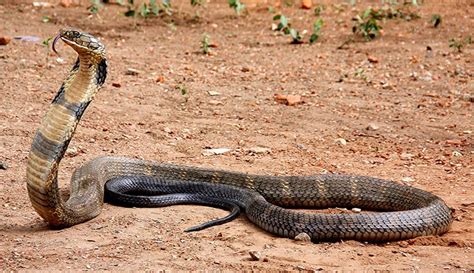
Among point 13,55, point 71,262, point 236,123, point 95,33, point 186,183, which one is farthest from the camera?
point 95,33

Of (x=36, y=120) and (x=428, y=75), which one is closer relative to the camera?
(x=36, y=120)

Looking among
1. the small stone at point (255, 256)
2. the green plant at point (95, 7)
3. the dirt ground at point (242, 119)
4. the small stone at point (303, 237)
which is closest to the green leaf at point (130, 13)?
the dirt ground at point (242, 119)

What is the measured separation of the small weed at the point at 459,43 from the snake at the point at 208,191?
523cm

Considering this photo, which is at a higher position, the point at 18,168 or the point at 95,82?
the point at 95,82

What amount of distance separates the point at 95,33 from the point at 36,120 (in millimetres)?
4020

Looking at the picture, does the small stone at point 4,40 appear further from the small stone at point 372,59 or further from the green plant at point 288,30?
the small stone at point 372,59

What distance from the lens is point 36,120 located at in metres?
8.88

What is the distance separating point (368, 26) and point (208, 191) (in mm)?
6193

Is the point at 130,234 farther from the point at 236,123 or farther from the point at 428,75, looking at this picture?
the point at 428,75

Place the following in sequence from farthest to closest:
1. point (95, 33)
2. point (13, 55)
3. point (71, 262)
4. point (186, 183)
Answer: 1. point (95, 33)
2. point (13, 55)
3. point (186, 183)
4. point (71, 262)

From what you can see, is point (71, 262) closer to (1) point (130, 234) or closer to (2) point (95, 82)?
(1) point (130, 234)

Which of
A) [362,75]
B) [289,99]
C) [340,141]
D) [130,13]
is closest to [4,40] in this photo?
[130,13]

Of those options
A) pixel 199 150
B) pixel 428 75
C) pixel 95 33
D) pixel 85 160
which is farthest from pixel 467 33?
pixel 85 160

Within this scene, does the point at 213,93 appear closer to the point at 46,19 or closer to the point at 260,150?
the point at 260,150
